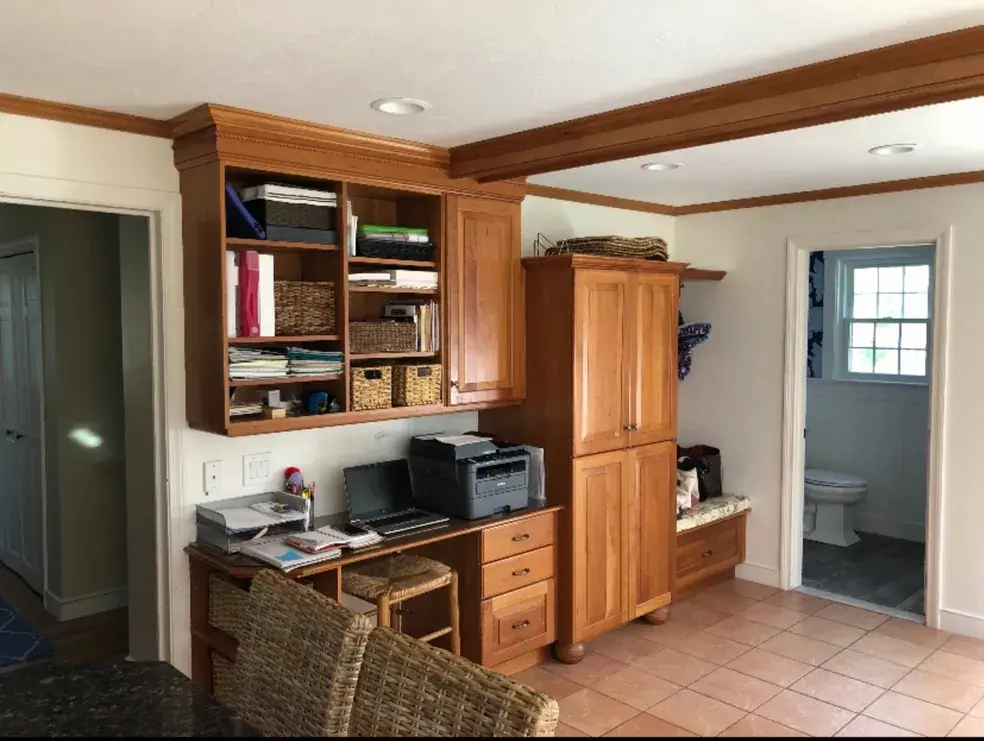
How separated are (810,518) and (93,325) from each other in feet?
15.4

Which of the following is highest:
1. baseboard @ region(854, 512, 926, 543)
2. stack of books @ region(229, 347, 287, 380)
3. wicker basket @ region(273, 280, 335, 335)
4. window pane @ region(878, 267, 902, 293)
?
window pane @ region(878, 267, 902, 293)

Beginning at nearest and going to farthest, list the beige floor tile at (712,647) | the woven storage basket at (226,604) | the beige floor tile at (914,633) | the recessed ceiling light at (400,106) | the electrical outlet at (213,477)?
the recessed ceiling light at (400,106)
the woven storage basket at (226,604)
the electrical outlet at (213,477)
the beige floor tile at (712,647)
the beige floor tile at (914,633)

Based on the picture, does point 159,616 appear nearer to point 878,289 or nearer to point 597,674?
point 597,674

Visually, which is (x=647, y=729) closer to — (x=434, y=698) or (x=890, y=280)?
(x=434, y=698)

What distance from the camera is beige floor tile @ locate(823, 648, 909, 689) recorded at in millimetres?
3580

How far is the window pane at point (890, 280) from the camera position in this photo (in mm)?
5684

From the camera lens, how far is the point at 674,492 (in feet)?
14.1

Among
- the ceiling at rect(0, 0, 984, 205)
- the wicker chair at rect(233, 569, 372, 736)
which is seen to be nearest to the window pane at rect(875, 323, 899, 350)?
the ceiling at rect(0, 0, 984, 205)

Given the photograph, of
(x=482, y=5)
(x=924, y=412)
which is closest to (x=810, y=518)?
(x=924, y=412)

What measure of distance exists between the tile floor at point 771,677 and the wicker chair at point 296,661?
62.7 inches

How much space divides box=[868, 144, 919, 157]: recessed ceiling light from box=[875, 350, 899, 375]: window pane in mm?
2590

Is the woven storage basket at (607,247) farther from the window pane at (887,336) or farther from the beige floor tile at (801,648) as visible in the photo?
the window pane at (887,336)

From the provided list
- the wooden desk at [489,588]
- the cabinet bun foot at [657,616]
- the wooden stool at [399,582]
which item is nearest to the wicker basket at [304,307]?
the wooden desk at [489,588]

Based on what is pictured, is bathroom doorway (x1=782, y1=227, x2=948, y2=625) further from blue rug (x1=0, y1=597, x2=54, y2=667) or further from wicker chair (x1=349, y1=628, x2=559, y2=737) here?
blue rug (x1=0, y1=597, x2=54, y2=667)
